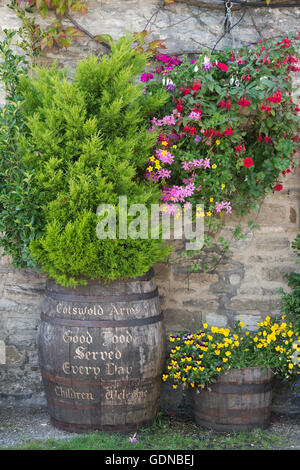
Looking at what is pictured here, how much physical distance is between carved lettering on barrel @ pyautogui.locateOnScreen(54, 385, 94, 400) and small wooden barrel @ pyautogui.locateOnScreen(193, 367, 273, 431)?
779mm

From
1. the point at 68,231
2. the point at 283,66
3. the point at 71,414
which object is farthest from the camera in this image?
the point at 283,66

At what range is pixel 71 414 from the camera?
11.6 ft

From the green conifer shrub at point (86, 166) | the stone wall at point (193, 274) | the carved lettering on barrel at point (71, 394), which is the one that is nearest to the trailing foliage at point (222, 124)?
the stone wall at point (193, 274)

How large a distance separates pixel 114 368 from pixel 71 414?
0.44 metres

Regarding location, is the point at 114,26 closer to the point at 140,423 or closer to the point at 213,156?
the point at 213,156

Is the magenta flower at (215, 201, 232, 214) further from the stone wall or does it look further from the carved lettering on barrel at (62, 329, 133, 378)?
the carved lettering on barrel at (62, 329, 133, 378)

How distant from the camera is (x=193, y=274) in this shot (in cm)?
415

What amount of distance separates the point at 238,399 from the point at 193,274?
98 cm

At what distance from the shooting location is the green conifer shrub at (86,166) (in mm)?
3338

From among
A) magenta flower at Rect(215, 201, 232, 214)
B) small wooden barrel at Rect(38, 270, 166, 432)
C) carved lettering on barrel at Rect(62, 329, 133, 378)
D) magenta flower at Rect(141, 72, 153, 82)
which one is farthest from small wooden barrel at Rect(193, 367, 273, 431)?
magenta flower at Rect(141, 72, 153, 82)

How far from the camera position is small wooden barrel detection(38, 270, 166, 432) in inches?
135

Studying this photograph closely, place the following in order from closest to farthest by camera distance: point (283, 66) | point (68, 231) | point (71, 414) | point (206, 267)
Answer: point (68, 231) → point (71, 414) → point (283, 66) → point (206, 267)

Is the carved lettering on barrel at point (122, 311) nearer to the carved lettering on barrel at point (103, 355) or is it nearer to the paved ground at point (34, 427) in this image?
the carved lettering on barrel at point (103, 355)

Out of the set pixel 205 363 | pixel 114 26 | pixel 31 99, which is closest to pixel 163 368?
pixel 205 363
